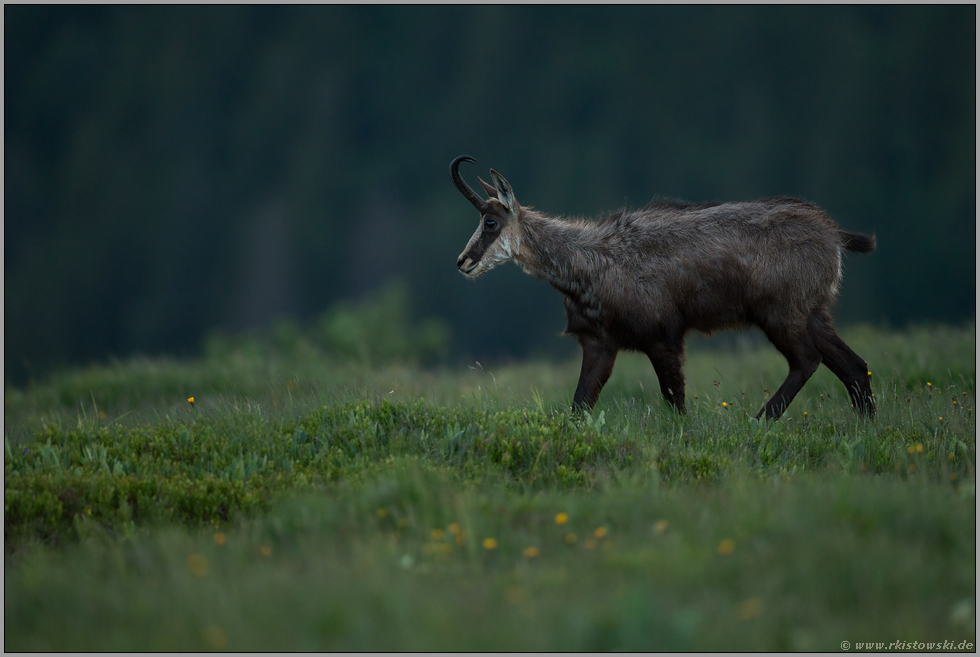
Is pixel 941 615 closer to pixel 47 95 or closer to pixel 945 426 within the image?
pixel 945 426

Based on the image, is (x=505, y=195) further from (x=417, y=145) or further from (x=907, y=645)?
(x=417, y=145)

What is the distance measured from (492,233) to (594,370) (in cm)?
157

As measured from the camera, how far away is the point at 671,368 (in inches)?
302

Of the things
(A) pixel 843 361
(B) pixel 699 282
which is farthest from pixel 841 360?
(B) pixel 699 282

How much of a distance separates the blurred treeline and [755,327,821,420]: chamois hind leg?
30.0 metres

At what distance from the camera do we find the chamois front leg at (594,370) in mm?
7836

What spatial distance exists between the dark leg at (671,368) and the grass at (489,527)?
0.32m

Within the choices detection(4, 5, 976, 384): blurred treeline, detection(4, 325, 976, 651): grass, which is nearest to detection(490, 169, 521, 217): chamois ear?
detection(4, 325, 976, 651): grass

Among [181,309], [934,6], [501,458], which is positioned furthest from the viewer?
[181,309]

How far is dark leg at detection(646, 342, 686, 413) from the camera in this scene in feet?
25.2

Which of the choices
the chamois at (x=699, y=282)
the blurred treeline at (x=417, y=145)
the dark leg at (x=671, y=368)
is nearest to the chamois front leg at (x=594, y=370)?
the chamois at (x=699, y=282)

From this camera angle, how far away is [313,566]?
4137mm

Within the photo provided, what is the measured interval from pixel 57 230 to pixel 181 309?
11.2m

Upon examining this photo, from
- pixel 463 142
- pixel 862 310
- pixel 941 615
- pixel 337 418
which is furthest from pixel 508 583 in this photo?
pixel 463 142
